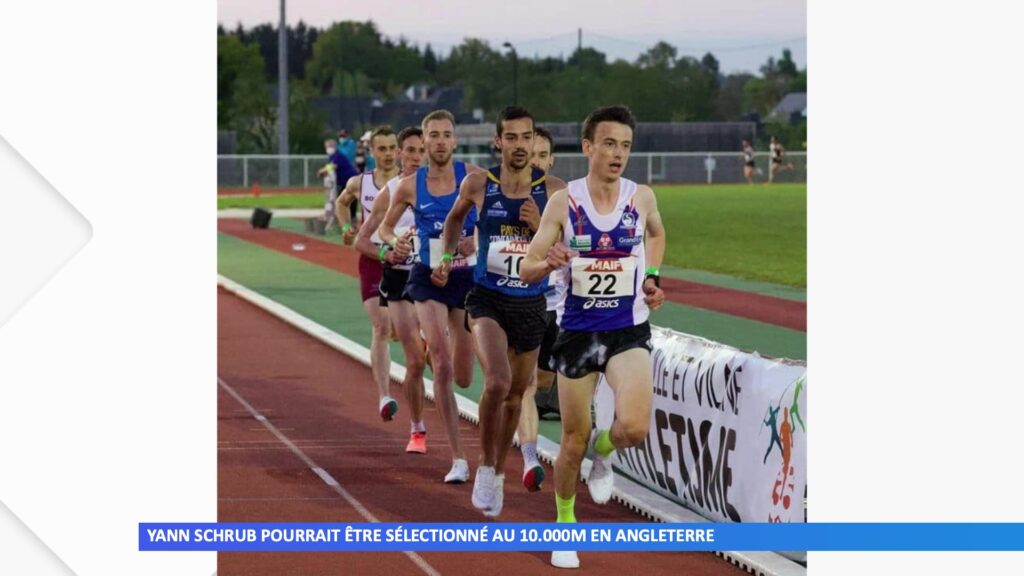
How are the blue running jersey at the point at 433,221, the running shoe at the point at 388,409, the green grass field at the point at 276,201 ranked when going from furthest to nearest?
the green grass field at the point at 276,201, the running shoe at the point at 388,409, the blue running jersey at the point at 433,221

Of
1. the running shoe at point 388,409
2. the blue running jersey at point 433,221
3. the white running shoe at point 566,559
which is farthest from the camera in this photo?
the running shoe at point 388,409

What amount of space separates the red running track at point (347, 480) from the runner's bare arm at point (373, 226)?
1.14 m

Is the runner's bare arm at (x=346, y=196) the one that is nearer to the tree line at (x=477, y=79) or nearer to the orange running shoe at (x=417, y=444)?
the orange running shoe at (x=417, y=444)

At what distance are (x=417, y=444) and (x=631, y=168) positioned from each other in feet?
167

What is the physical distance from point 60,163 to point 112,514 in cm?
127

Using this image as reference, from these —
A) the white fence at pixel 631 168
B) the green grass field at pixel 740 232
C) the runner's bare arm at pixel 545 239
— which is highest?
the white fence at pixel 631 168

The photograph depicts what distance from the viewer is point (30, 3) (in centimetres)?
684

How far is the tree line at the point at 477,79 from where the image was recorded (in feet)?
187

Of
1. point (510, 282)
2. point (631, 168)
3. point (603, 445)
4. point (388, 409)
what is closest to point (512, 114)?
point (510, 282)

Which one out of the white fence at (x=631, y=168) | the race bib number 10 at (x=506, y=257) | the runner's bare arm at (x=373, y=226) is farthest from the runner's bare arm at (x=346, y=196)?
the white fence at (x=631, y=168)

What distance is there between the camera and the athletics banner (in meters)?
7.62
